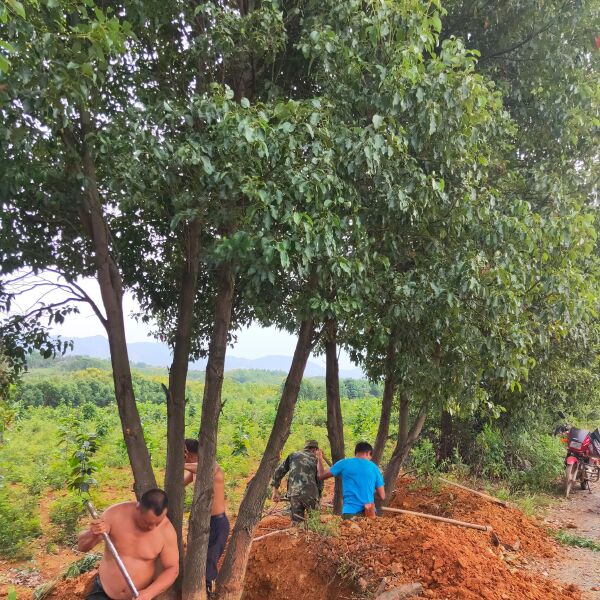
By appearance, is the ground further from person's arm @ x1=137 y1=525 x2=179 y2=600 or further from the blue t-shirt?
person's arm @ x1=137 y1=525 x2=179 y2=600

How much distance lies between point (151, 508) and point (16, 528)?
649cm

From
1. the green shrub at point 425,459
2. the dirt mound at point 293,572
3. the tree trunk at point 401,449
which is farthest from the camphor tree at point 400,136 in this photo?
the green shrub at point 425,459

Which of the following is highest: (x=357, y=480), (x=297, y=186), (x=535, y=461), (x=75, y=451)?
(x=297, y=186)

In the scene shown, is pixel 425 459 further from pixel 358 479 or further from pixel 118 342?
pixel 118 342

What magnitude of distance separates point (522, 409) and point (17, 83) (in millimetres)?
9650

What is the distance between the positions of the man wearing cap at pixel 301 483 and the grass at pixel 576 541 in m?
3.41

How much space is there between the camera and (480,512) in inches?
300

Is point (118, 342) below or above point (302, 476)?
above

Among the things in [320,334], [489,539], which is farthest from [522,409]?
[320,334]

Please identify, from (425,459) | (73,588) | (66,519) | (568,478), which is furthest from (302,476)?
(568,478)

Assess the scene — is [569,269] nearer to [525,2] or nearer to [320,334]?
[320,334]

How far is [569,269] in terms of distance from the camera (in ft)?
16.6

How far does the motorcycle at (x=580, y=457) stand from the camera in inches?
398

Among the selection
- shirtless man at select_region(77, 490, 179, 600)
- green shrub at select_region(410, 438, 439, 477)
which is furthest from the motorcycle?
shirtless man at select_region(77, 490, 179, 600)
